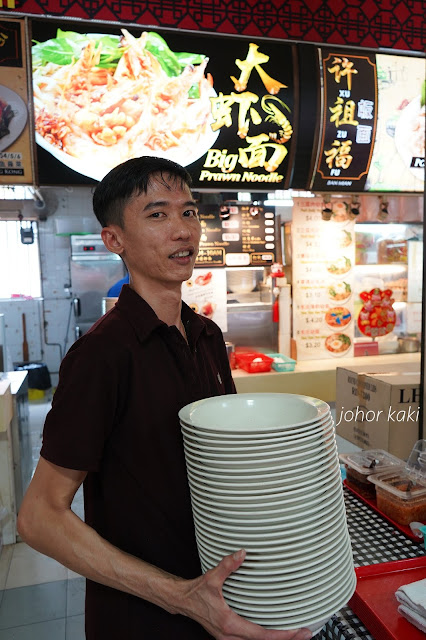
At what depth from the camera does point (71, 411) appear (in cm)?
101

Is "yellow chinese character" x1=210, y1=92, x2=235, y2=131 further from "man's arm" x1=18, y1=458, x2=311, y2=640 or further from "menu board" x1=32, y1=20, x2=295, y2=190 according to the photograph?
"man's arm" x1=18, y1=458, x2=311, y2=640

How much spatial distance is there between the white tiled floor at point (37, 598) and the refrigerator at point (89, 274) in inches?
178

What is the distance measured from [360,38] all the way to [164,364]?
333cm

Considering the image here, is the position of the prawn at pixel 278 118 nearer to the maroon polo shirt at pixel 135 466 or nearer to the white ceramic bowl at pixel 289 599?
the maroon polo shirt at pixel 135 466

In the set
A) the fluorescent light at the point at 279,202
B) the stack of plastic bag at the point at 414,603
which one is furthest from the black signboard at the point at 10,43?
the stack of plastic bag at the point at 414,603

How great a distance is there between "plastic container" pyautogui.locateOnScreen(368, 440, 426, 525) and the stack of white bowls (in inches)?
31.3

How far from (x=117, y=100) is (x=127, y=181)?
237cm

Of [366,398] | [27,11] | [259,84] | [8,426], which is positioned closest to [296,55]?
[259,84]

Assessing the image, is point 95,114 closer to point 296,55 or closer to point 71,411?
point 296,55

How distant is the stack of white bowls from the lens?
0.88 m

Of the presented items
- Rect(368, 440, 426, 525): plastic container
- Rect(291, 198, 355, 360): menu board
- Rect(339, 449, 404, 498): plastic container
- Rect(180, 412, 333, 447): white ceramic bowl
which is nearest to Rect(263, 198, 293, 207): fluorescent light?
Rect(291, 198, 355, 360): menu board

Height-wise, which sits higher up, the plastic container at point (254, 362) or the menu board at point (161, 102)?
the menu board at point (161, 102)

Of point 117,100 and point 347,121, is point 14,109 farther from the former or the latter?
point 347,121

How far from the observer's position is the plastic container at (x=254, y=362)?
182 inches
